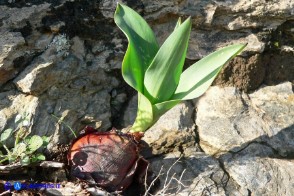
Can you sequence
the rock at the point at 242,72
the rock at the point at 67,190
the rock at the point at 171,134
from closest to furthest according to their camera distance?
the rock at the point at 67,190
the rock at the point at 171,134
the rock at the point at 242,72

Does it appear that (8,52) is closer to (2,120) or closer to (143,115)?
(2,120)

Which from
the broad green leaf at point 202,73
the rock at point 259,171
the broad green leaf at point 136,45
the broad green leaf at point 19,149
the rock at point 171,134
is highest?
the broad green leaf at point 136,45

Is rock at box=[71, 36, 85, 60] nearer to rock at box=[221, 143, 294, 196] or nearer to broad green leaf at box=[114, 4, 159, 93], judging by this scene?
broad green leaf at box=[114, 4, 159, 93]

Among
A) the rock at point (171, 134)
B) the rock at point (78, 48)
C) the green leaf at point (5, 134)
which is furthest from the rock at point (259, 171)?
the green leaf at point (5, 134)

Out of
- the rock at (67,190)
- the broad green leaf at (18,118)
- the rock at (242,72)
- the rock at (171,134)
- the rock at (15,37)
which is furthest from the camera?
the rock at (242,72)

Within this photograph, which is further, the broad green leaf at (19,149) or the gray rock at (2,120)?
the gray rock at (2,120)

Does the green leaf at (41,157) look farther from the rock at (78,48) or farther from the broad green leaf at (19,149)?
the rock at (78,48)

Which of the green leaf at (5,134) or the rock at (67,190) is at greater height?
the green leaf at (5,134)
